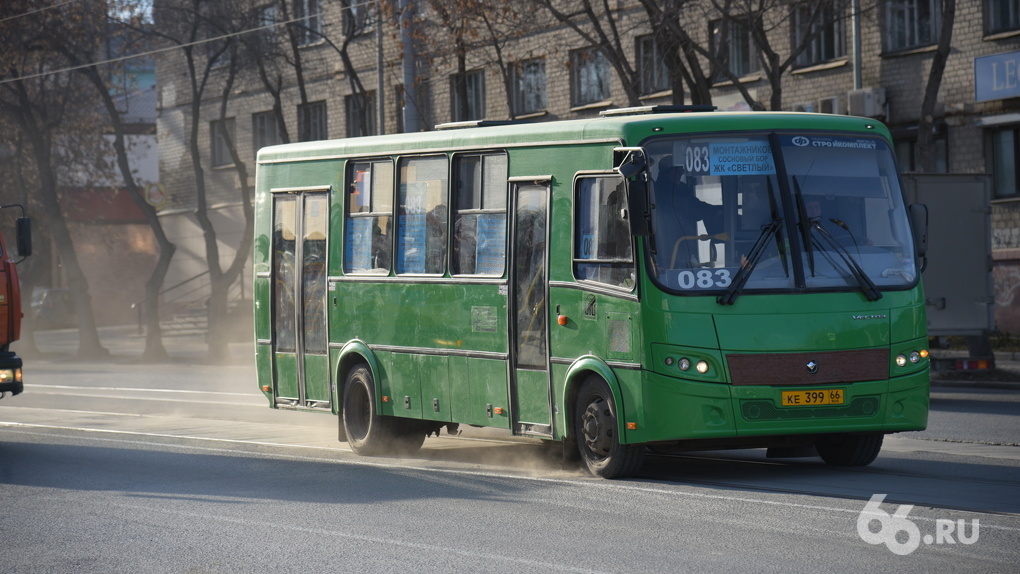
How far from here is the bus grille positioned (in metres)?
10.2

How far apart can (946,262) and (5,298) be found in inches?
462

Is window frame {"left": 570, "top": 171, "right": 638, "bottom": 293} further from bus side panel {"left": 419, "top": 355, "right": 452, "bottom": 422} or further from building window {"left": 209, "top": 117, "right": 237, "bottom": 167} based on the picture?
building window {"left": 209, "top": 117, "right": 237, "bottom": 167}

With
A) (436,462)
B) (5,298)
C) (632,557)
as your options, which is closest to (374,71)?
(5,298)

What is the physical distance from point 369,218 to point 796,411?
4956mm

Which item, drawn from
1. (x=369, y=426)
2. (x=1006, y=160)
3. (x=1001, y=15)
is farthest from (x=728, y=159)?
(x=1006, y=160)

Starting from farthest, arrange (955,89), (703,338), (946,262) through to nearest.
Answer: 1. (955,89)
2. (946,262)
3. (703,338)

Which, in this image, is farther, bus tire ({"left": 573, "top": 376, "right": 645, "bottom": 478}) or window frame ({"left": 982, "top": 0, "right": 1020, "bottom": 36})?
window frame ({"left": 982, "top": 0, "right": 1020, "bottom": 36})

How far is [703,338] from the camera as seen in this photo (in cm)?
1022

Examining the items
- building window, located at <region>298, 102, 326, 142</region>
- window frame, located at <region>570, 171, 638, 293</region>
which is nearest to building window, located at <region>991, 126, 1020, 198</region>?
window frame, located at <region>570, 171, 638, 293</region>

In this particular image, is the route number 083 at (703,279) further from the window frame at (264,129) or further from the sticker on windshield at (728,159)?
the window frame at (264,129)

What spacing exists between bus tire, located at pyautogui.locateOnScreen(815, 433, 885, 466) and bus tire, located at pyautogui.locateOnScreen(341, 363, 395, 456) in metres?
4.06

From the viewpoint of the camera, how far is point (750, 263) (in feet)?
34.1

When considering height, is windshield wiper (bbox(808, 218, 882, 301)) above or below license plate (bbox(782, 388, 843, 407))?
above

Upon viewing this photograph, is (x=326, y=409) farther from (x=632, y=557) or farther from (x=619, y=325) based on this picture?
(x=632, y=557)
